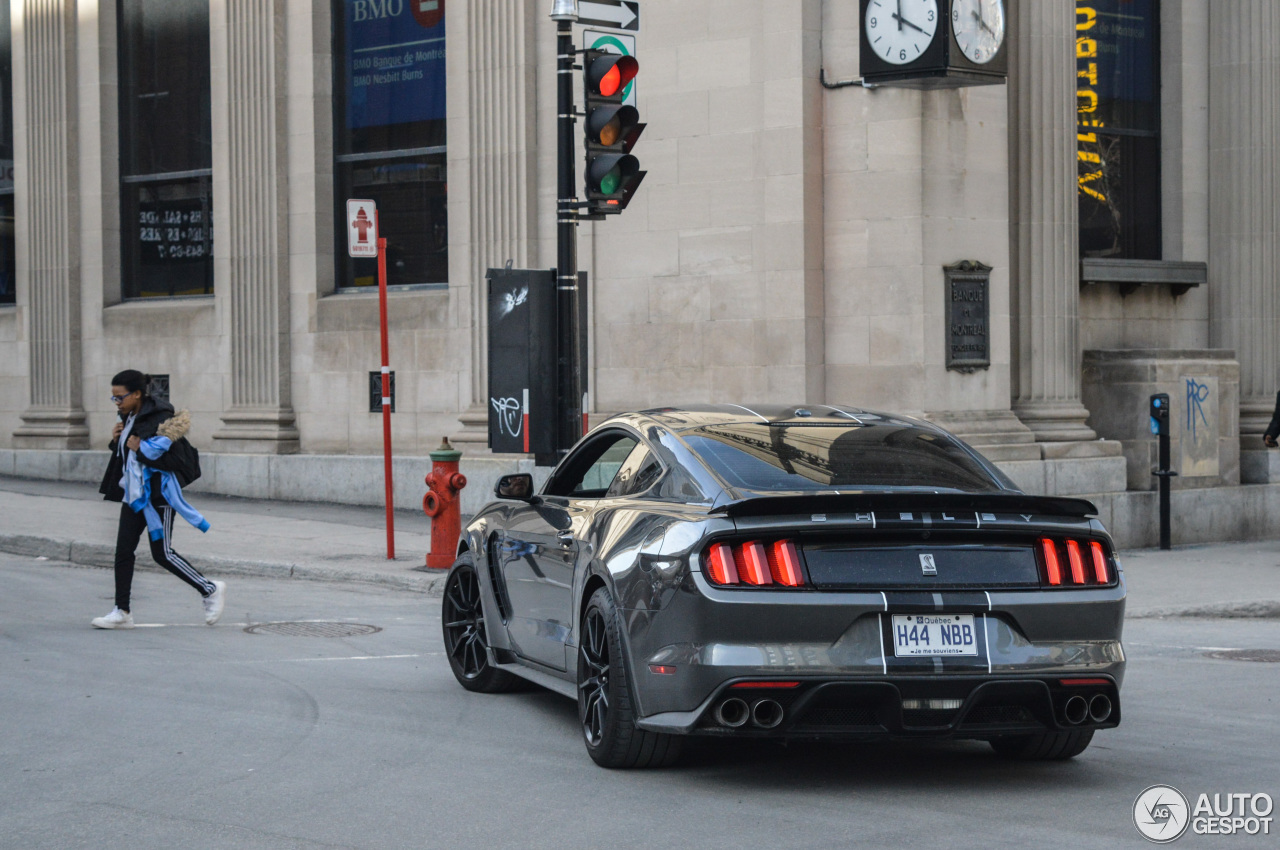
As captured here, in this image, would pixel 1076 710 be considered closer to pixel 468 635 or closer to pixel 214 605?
pixel 468 635

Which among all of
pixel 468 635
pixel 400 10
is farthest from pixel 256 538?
pixel 468 635

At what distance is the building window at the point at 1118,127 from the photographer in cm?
1839

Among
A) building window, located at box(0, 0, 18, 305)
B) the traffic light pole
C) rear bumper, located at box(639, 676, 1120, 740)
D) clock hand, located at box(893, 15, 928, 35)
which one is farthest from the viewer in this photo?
building window, located at box(0, 0, 18, 305)

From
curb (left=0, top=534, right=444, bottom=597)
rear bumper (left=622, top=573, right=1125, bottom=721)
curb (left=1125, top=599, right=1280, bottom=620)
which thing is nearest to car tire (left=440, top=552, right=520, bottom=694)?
rear bumper (left=622, top=573, right=1125, bottom=721)

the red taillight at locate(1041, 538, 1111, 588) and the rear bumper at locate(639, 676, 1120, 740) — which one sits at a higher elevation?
the red taillight at locate(1041, 538, 1111, 588)

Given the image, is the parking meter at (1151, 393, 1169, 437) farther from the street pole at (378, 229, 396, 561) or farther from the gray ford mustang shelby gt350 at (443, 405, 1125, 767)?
the gray ford mustang shelby gt350 at (443, 405, 1125, 767)

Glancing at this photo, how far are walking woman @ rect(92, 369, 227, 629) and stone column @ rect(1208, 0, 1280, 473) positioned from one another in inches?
494

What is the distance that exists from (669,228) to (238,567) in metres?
5.83

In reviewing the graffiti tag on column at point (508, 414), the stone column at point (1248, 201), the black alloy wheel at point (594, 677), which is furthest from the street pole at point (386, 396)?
the stone column at point (1248, 201)

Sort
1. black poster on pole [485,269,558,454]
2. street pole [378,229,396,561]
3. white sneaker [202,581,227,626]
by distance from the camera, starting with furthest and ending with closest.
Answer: street pole [378,229,396,561], black poster on pole [485,269,558,454], white sneaker [202,581,227,626]

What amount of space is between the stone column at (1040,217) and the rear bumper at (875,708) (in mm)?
11185

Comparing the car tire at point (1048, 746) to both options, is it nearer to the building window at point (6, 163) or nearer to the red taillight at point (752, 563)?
the red taillight at point (752, 563)

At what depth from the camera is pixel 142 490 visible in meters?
11.2

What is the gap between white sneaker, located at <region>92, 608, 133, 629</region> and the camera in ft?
36.1
